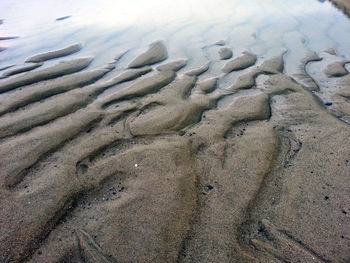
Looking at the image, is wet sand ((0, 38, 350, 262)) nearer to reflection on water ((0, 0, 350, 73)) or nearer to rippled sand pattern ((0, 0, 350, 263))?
rippled sand pattern ((0, 0, 350, 263))

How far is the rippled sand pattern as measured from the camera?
7.23 feet

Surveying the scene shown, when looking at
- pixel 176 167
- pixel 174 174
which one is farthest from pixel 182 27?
pixel 174 174

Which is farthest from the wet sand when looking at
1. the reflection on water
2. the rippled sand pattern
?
the reflection on water

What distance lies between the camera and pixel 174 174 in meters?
2.82

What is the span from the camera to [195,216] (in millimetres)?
2389

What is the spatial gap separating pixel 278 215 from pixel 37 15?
12067 millimetres

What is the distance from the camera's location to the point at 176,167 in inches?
114

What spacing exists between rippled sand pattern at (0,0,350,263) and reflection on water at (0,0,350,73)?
179cm

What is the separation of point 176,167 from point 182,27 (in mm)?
6466

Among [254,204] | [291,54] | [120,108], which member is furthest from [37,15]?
[254,204]

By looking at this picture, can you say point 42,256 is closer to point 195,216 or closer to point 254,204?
point 195,216

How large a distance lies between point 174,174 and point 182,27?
21.6 feet

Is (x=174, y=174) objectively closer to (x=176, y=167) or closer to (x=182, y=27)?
(x=176, y=167)

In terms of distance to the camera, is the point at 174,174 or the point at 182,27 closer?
the point at 174,174
